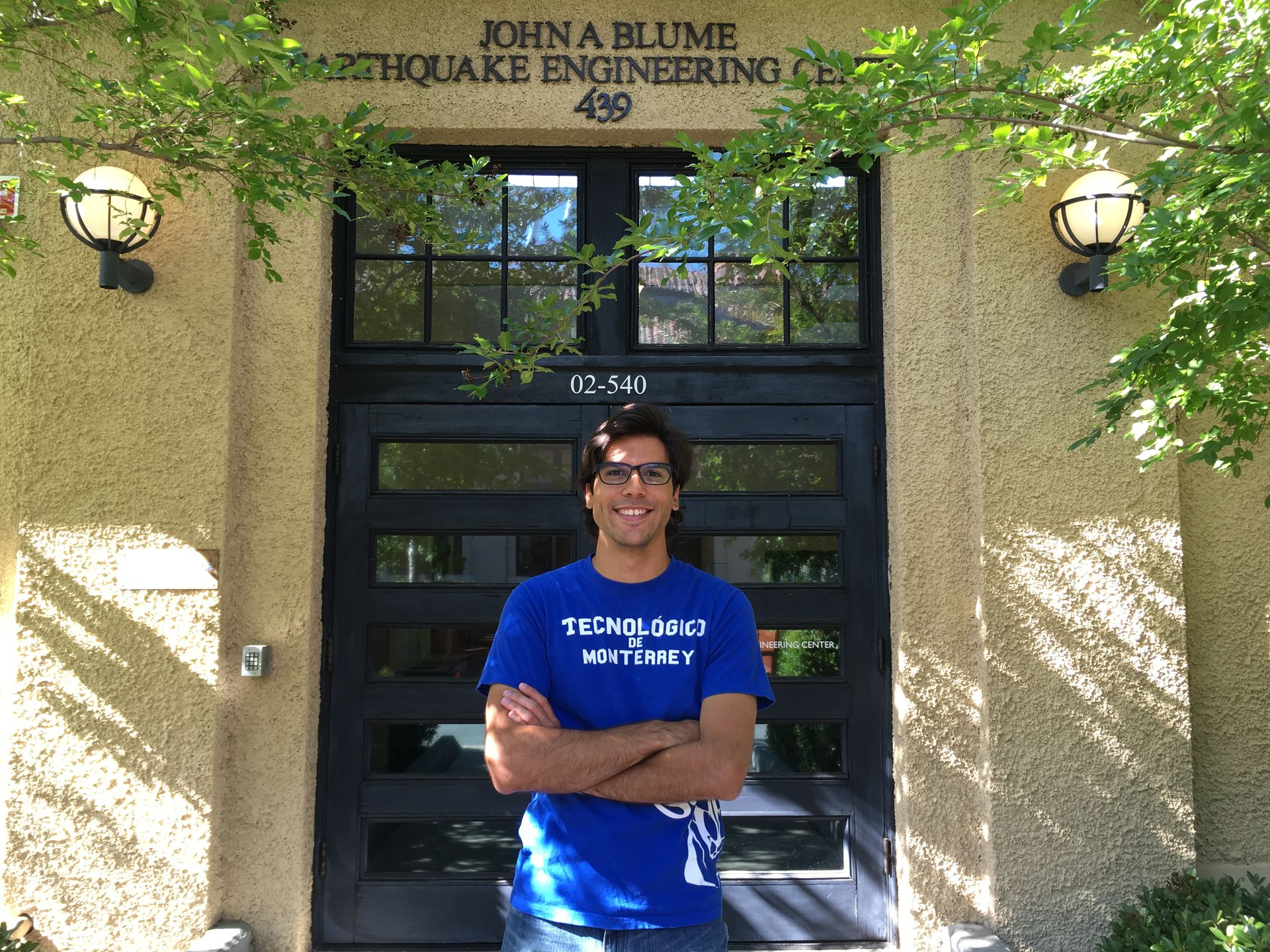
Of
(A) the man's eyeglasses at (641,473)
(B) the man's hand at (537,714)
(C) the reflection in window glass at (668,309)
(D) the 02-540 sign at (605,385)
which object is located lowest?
(B) the man's hand at (537,714)

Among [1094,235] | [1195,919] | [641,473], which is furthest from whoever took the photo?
[1094,235]

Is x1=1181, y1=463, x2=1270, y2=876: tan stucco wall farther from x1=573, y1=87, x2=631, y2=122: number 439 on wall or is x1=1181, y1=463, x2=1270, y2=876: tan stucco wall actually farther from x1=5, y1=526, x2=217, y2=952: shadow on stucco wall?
x1=5, y1=526, x2=217, y2=952: shadow on stucco wall

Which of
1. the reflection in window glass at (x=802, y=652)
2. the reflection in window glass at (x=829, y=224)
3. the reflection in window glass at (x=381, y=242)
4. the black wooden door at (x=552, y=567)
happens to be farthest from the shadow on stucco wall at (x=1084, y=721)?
the reflection in window glass at (x=381, y=242)

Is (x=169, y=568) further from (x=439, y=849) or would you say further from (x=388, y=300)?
(x=439, y=849)

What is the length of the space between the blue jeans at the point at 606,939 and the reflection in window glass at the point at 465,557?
2476 millimetres

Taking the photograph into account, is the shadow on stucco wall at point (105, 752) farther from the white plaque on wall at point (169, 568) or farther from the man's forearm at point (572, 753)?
the man's forearm at point (572, 753)

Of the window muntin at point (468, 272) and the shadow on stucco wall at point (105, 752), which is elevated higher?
the window muntin at point (468, 272)

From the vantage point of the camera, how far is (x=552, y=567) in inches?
175

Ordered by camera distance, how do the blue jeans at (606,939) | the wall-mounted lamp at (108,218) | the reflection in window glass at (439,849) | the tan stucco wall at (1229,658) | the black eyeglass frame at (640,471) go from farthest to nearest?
the reflection in window glass at (439,849) → the tan stucco wall at (1229,658) → the wall-mounted lamp at (108,218) → the black eyeglass frame at (640,471) → the blue jeans at (606,939)

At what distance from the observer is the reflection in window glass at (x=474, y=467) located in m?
4.46

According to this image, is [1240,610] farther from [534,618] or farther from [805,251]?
[534,618]

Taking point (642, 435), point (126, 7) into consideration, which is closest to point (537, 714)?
point (642, 435)

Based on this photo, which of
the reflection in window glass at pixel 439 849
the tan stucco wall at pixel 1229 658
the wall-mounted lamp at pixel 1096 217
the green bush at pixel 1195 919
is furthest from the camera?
the reflection in window glass at pixel 439 849

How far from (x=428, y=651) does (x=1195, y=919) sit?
329cm
